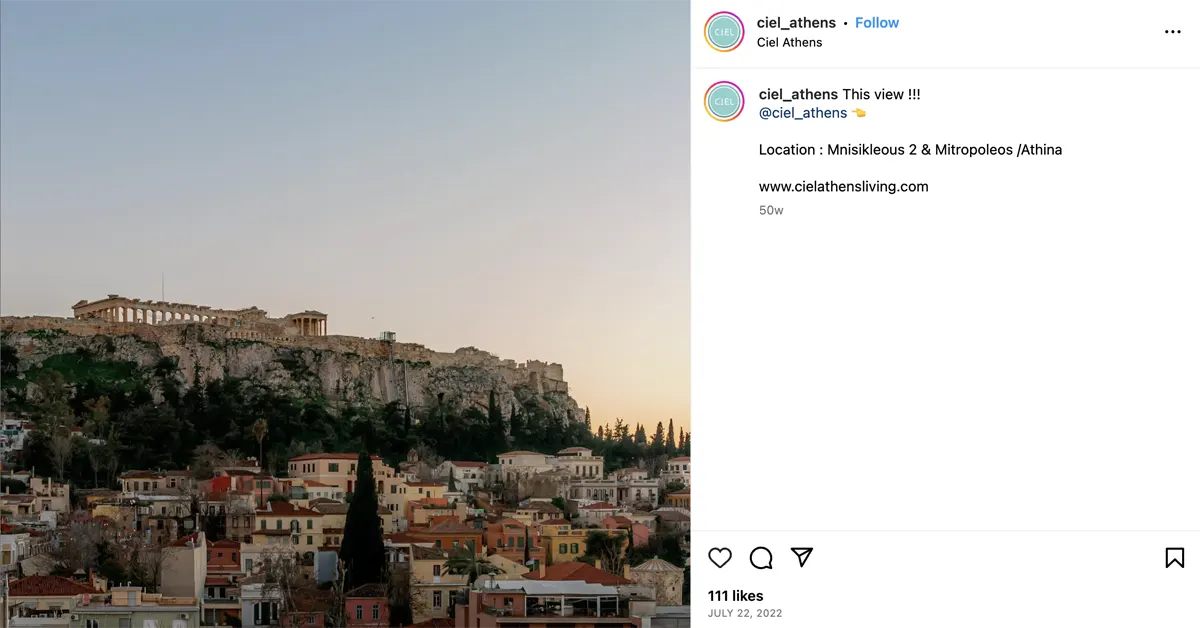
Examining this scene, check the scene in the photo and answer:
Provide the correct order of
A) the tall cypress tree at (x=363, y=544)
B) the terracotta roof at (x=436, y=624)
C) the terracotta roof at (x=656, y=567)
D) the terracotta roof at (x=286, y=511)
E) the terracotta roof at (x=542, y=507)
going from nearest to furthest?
the terracotta roof at (x=436, y=624) → the terracotta roof at (x=656, y=567) → the tall cypress tree at (x=363, y=544) → the terracotta roof at (x=286, y=511) → the terracotta roof at (x=542, y=507)

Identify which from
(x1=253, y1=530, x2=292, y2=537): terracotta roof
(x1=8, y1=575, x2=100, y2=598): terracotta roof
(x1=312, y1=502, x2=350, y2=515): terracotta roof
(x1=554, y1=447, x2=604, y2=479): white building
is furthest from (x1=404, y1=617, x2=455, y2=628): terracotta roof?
(x1=554, y1=447, x2=604, y2=479): white building

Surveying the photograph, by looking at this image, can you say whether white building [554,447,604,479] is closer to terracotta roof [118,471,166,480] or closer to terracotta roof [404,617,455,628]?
terracotta roof [118,471,166,480]

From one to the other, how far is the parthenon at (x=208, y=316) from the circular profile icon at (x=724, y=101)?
26.8 meters

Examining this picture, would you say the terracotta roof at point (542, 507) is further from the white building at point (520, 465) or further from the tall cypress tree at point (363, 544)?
the tall cypress tree at point (363, 544)

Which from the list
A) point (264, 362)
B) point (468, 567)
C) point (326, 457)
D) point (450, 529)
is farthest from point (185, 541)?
point (264, 362)

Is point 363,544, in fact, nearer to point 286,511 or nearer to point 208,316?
point 286,511

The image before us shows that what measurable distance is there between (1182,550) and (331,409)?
83.1ft

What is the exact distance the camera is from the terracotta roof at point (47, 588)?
11.7m

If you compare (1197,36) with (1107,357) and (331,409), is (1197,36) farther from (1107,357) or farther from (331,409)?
(331,409)

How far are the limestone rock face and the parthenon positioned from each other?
253mm

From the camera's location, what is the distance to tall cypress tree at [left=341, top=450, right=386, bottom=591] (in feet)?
40.1

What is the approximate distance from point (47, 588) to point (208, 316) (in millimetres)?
18183

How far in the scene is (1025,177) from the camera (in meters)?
1.71

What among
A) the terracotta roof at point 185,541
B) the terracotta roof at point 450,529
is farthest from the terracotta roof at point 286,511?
the terracotta roof at point 450,529
